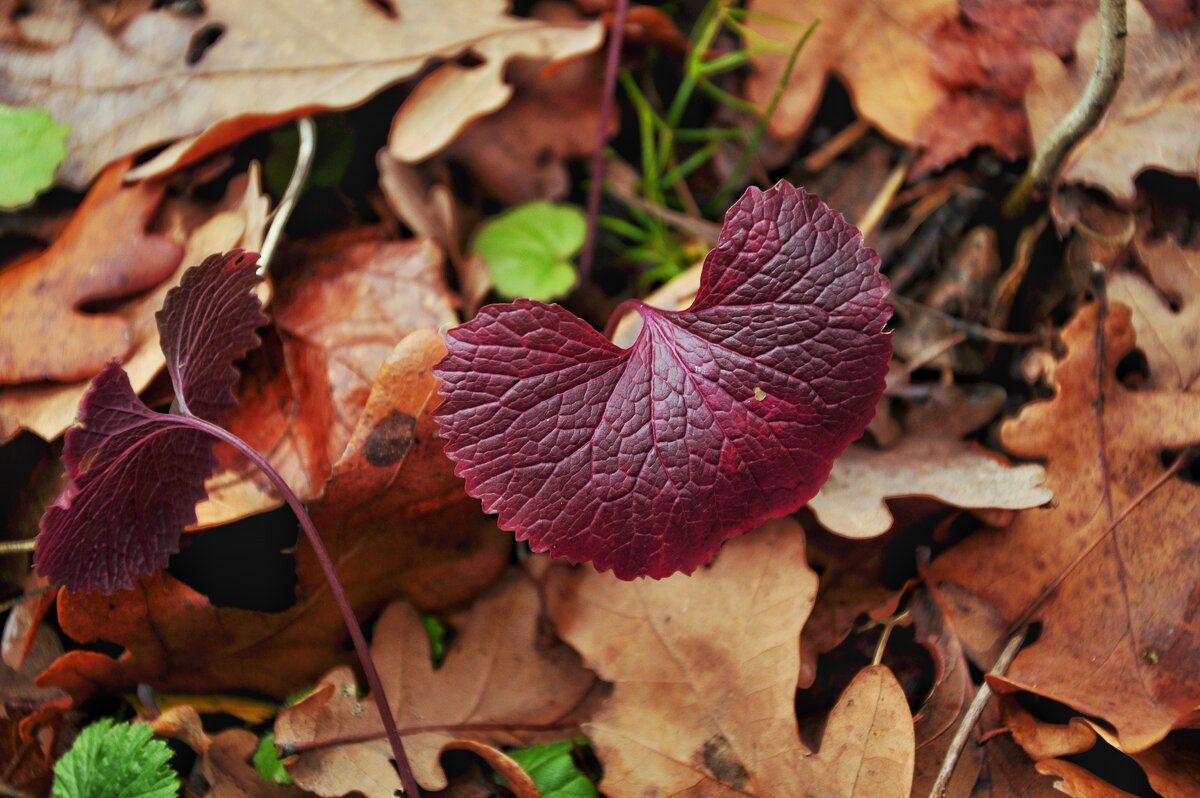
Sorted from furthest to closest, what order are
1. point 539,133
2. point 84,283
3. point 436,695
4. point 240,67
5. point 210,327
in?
point 539,133 → point 240,67 → point 84,283 → point 436,695 → point 210,327

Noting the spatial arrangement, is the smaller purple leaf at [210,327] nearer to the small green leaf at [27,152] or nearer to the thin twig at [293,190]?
the thin twig at [293,190]

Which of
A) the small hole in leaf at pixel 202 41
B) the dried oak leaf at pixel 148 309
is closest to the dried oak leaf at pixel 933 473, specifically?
the dried oak leaf at pixel 148 309

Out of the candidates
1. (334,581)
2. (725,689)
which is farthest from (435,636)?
(725,689)

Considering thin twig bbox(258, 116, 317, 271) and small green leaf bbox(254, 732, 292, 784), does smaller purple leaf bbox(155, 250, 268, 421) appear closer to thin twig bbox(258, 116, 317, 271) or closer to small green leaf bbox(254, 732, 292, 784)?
thin twig bbox(258, 116, 317, 271)

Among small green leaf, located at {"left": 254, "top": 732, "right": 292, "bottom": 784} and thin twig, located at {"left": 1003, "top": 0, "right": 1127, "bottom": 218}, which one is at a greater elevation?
thin twig, located at {"left": 1003, "top": 0, "right": 1127, "bottom": 218}

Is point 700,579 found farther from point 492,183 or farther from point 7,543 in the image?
point 7,543

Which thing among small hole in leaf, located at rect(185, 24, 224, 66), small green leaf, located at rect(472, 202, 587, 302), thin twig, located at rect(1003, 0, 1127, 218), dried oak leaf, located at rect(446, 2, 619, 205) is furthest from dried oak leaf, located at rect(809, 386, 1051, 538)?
small hole in leaf, located at rect(185, 24, 224, 66)

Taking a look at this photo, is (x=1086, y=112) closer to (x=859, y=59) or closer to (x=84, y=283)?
(x=859, y=59)
